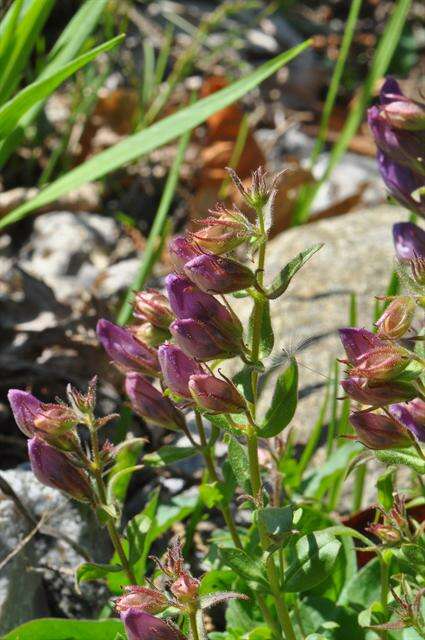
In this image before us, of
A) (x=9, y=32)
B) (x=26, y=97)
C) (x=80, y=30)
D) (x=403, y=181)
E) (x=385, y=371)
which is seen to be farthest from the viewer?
(x=80, y=30)

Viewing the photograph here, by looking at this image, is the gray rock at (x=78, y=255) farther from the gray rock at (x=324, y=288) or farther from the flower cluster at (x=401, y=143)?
the flower cluster at (x=401, y=143)

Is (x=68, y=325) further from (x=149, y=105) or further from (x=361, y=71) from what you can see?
(x=361, y=71)

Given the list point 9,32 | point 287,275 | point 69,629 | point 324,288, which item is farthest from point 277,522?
point 324,288

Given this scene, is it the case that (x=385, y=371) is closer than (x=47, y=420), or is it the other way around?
(x=385, y=371)

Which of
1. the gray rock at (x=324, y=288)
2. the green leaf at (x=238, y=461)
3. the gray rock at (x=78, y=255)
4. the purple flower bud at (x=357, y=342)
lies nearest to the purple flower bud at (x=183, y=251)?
the purple flower bud at (x=357, y=342)

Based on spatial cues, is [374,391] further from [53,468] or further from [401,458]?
[53,468]

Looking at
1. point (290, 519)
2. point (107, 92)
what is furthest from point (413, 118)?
point (107, 92)

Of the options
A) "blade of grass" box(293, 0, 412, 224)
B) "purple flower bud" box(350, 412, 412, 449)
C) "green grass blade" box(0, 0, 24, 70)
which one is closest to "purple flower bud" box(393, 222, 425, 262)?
"purple flower bud" box(350, 412, 412, 449)
